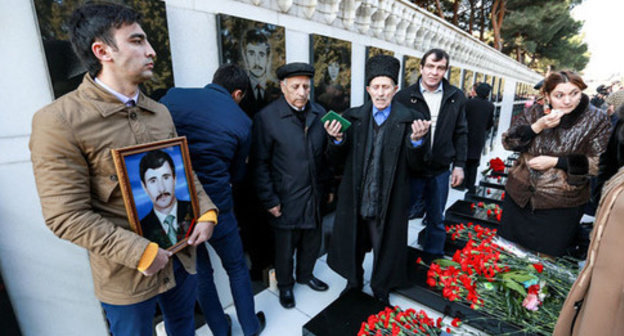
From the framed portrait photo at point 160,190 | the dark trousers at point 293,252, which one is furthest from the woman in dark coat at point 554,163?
the framed portrait photo at point 160,190

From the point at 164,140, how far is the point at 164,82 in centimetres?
91

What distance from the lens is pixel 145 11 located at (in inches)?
67.6

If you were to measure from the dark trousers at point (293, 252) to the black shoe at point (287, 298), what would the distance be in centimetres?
4

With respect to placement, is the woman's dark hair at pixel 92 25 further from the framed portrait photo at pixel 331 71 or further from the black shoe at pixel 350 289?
the black shoe at pixel 350 289

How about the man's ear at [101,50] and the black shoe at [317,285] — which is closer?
the man's ear at [101,50]

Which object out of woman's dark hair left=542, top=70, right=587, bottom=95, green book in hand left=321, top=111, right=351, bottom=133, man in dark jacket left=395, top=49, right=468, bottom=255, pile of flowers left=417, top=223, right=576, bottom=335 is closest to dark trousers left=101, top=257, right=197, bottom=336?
green book in hand left=321, top=111, right=351, bottom=133

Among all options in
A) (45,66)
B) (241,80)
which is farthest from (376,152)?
(45,66)

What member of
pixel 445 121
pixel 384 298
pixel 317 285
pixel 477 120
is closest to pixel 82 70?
pixel 317 285

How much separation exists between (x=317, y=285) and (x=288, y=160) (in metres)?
1.32

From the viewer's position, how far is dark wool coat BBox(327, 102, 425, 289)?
2.04 m

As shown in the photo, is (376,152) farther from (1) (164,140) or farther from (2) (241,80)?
(1) (164,140)

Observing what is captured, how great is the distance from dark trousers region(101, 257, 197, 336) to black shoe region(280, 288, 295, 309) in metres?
1.00

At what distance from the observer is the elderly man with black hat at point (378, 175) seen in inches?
78.5

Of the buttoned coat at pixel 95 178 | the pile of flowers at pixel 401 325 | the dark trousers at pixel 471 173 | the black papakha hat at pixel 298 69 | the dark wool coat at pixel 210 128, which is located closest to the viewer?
the buttoned coat at pixel 95 178
